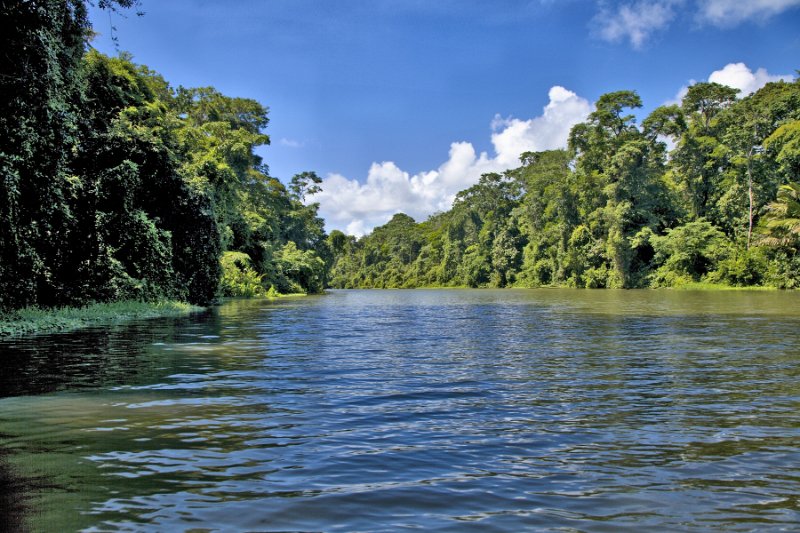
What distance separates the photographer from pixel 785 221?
4834 cm

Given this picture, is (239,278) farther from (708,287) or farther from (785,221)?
(708,287)

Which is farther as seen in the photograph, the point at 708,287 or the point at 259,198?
the point at 259,198

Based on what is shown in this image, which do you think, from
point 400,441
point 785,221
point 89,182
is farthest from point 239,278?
point 785,221

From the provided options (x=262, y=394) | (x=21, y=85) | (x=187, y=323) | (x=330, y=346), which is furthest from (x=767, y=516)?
(x=187, y=323)

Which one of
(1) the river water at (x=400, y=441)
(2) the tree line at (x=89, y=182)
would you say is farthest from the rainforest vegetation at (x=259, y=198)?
(1) the river water at (x=400, y=441)

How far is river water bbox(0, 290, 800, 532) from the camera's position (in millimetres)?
4156

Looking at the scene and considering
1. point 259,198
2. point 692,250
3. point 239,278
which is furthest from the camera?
point 259,198

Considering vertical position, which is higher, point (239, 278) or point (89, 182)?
point (89, 182)

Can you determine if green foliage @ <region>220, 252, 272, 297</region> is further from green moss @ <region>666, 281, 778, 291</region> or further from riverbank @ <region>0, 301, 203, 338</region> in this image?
green moss @ <region>666, 281, 778, 291</region>

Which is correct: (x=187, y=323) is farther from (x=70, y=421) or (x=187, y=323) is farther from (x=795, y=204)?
(x=795, y=204)

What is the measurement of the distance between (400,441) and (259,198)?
62.0 m

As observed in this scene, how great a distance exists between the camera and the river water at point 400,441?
4156 millimetres

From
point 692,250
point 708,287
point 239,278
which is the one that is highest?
point 692,250

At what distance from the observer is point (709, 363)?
448 inches
